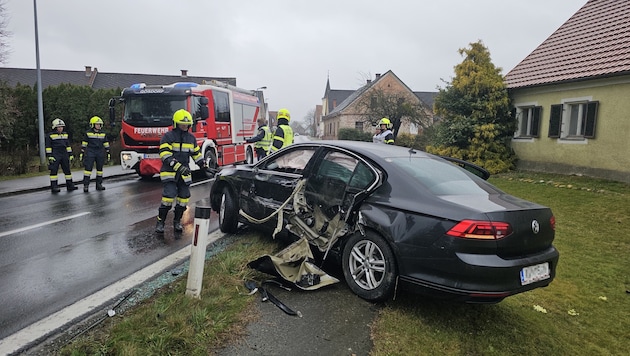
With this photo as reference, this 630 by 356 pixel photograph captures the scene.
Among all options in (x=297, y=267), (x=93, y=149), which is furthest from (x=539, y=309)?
(x=93, y=149)

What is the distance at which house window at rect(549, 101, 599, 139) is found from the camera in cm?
1135

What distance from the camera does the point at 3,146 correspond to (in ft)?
70.4

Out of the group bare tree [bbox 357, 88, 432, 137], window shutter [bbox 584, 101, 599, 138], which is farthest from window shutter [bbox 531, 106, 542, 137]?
bare tree [bbox 357, 88, 432, 137]

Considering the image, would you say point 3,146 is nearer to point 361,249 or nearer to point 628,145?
point 361,249

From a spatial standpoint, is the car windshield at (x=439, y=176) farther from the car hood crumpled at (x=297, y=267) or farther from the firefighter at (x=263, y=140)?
the firefighter at (x=263, y=140)

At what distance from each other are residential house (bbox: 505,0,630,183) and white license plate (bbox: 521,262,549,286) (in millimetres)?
9140

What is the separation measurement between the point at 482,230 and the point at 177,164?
4380mm

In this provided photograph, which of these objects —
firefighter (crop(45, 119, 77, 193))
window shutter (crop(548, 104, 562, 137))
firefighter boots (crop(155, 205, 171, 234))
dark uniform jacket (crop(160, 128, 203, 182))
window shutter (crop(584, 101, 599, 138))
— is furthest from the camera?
window shutter (crop(548, 104, 562, 137))

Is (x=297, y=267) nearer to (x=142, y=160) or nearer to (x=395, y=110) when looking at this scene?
(x=142, y=160)

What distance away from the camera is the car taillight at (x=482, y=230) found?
314cm

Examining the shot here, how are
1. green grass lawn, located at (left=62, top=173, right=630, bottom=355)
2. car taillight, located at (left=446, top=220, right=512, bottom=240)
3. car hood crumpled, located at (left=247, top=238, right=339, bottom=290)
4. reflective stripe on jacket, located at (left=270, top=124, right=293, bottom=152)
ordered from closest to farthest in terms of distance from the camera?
green grass lawn, located at (left=62, top=173, right=630, bottom=355)
car taillight, located at (left=446, top=220, right=512, bottom=240)
car hood crumpled, located at (left=247, top=238, right=339, bottom=290)
reflective stripe on jacket, located at (left=270, top=124, right=293, bottom=152)

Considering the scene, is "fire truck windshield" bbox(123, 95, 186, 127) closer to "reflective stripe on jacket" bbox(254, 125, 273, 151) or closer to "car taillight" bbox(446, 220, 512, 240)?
"reflective stripe on jacket" bbox(254, 125, 273, 151)

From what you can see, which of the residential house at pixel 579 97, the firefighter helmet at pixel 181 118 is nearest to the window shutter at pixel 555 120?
the residential house at pixel 579 97

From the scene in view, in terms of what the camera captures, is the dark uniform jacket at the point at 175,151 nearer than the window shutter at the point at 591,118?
Yes
